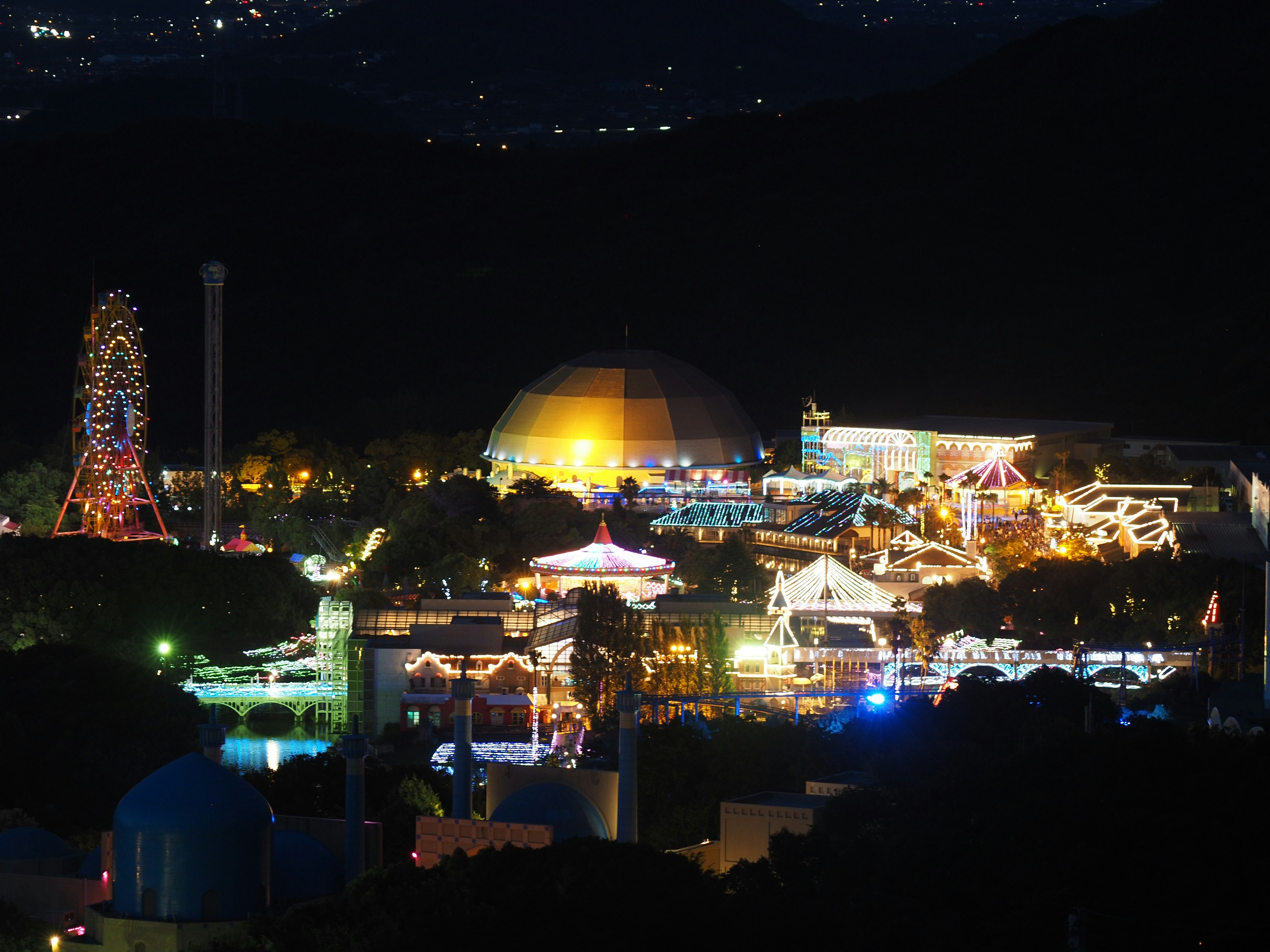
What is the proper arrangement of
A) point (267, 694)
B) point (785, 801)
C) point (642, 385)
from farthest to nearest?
point (642, 385) < point (267, 694) < point (785, 801)

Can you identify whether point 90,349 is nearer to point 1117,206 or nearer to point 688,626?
point 688,626

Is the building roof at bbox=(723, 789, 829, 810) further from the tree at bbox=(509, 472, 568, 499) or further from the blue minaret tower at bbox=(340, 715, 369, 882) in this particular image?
the tree at bbox=(509, 472, 568, 499)

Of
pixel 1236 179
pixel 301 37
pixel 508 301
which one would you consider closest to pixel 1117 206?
pixel 1236 179

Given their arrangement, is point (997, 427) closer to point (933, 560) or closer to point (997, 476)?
point (997, 476)

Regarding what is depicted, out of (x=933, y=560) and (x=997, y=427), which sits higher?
(x=997, y=427)

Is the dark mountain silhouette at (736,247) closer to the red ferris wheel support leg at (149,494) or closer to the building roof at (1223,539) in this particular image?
the red ferris wheel support leg at (149,494)

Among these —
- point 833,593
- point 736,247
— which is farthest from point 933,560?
point 736,247
